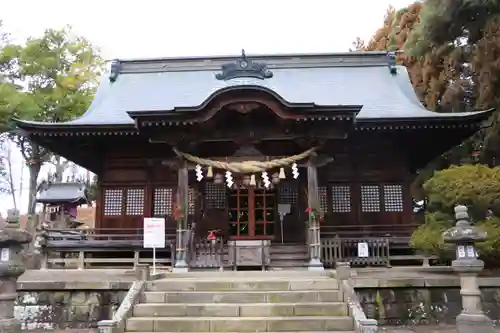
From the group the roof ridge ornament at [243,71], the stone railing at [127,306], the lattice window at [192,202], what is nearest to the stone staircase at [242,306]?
the stone railing at [127,306]

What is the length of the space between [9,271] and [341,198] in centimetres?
959

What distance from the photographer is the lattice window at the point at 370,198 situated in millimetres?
14086

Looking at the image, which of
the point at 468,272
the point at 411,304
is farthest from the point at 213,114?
the point at 468,272

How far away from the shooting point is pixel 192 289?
9062 millimetres

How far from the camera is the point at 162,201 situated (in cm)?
1447

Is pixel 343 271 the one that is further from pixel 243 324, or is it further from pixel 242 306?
pixel 243 324

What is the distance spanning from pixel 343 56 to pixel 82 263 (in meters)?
13.0

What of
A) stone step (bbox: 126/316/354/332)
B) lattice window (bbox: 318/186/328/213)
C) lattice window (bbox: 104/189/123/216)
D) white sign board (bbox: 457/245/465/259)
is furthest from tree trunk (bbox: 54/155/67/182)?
white sign board (bbox: 457/245/465/259)

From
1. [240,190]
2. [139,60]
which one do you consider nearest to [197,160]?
[240,190]

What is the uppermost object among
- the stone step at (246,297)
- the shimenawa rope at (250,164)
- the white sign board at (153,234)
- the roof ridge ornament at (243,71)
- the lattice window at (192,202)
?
the roof ridge ornament at (243,71)

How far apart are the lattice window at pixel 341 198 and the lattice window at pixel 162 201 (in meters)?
5.29

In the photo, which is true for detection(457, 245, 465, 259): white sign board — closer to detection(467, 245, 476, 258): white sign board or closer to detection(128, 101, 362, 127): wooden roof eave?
detection(467, 245, 476, 258): white sign board

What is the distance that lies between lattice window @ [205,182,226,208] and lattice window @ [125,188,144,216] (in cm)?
219

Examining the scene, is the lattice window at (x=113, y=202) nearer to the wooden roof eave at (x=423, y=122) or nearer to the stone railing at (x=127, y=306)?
the stone railing at (x=127, y=306)
